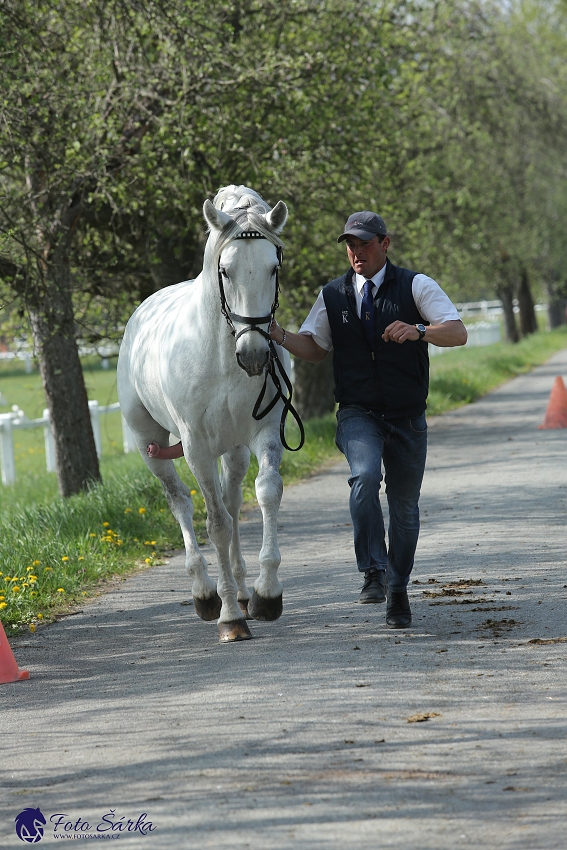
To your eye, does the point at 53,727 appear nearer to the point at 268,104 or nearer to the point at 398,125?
the point at 268,104

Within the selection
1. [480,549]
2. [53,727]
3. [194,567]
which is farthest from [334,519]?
[53,727]

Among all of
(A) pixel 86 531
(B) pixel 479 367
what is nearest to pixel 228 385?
(A) pixel 86 531

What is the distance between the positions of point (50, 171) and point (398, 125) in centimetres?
744

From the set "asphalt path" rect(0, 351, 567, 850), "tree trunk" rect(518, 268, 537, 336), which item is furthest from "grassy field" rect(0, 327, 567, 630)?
"tree trunk" rect(518, 268, 537, 336)

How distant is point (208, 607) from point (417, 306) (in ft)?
7.27

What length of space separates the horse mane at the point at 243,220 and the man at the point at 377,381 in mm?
422

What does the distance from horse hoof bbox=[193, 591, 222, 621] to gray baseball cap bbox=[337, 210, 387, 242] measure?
2300 mm

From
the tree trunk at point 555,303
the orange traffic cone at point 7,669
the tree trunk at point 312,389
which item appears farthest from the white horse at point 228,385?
the tree trunk at point 555,303

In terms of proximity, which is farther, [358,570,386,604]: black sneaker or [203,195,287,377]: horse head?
[358,570,386,604]: black sneaker

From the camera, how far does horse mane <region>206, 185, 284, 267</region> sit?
579 cm

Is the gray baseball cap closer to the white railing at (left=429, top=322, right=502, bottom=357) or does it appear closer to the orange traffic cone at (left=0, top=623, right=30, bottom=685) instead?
the orange traffic cone at (left=0, top=623, right=30, bottom=685)

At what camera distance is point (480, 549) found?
27.6 feet

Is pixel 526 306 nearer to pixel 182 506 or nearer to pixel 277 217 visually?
pixel 182 506

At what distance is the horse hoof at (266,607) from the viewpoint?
6125 millimetres
